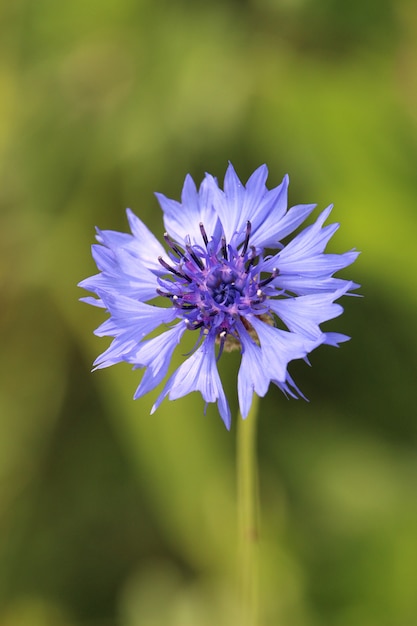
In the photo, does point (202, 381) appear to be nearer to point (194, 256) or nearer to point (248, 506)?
point (194, 256)

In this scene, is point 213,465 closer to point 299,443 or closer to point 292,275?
point 299,443

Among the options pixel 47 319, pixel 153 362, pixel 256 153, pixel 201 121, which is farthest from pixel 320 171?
pixel 153 362

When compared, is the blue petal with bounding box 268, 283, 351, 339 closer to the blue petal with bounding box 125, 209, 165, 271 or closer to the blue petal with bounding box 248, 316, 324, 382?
the blue petal with bounding box 248, 316, 324, 382

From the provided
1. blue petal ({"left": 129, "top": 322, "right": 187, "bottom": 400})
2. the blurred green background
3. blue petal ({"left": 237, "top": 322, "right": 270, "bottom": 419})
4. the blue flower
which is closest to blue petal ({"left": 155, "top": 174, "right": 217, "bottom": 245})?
the blue flower

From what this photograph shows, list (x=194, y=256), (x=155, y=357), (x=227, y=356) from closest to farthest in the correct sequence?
(x=155, y=357) → (x=194, y=256) → (x=227, y=356)

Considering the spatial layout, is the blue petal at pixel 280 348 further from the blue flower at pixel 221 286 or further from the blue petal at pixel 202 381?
the blue petal at pixel 202 381

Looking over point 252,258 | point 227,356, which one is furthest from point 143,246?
point 227,356
